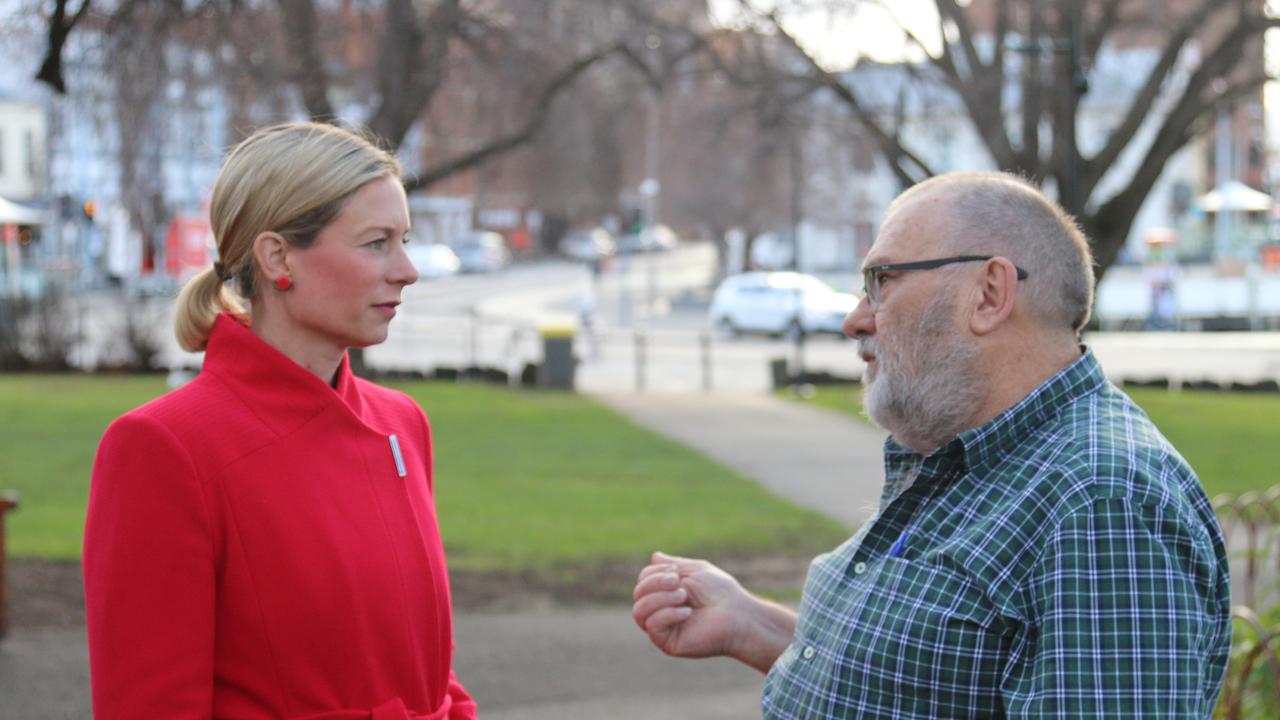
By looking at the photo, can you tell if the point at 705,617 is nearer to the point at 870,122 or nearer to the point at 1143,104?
the point at 870,122

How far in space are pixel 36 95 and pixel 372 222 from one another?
1386cm

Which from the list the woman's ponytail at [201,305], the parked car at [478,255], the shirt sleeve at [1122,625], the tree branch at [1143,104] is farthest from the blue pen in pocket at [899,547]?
the parked car at [478,255]

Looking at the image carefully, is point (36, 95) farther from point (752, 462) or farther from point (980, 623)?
point (980, 623)

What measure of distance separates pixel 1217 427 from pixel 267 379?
1616 cm

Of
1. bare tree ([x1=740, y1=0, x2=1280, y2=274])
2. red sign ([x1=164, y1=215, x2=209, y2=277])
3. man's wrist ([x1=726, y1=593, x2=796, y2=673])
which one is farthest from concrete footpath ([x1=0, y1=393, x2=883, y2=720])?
red sign ([x1=164, y1=215, x2=209, y2=277])

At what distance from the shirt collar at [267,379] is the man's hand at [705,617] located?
73 cm

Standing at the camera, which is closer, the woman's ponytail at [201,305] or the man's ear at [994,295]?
the man's ear at [994,295]

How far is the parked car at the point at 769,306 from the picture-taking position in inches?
1492

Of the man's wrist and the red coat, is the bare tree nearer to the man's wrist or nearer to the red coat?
the man's wrist

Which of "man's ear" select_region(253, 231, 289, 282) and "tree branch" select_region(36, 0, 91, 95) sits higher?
"tree branch" select_region(36, 0, 91, 95)

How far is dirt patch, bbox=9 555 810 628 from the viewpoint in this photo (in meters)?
7.85

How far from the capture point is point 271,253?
2.56 metres

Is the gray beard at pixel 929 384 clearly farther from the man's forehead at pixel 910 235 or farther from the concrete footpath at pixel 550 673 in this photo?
Answer: the concrete footpath at pixel 550 673

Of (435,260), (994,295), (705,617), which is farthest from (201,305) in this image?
(435,260)
